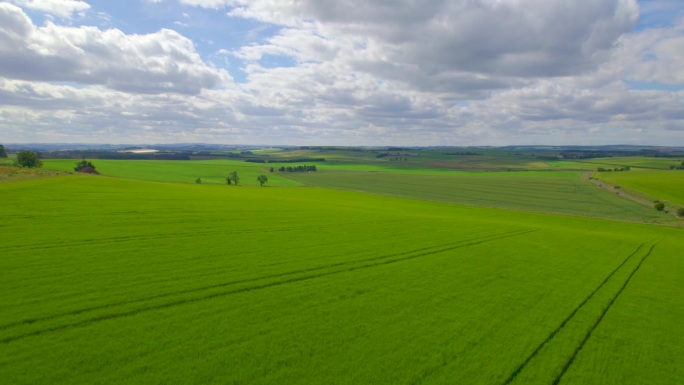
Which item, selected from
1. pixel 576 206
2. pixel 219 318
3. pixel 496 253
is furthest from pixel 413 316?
pixel 576 206

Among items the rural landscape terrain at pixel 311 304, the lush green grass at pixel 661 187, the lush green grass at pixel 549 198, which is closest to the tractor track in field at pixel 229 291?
the rural landscape terrain at pixel 311 304

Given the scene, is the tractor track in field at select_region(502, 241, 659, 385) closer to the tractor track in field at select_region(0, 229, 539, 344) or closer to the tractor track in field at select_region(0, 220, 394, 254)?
the tractor track in field at select_region(0, 229, 539, 344)

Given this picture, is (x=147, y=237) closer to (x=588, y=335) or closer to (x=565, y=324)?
(x=565, y=324)

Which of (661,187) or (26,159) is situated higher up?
(26,159)

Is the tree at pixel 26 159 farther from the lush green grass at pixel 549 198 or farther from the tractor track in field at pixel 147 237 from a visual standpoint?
the tractor track in field at pixel 147 237

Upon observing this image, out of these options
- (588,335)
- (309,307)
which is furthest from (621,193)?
(309,307)

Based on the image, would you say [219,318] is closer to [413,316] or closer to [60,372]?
[60,372]

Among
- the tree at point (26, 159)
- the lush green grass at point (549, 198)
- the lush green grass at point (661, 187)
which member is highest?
the tree at point (26, 159)

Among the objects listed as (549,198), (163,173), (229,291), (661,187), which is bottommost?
(549,198)

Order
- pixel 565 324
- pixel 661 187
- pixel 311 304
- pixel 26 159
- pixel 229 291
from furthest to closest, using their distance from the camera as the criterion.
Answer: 1. pixel 661 187
2. pixel 26 159
3. pixel 229 291
4. pixel 565 324
5. pixel 311 304
